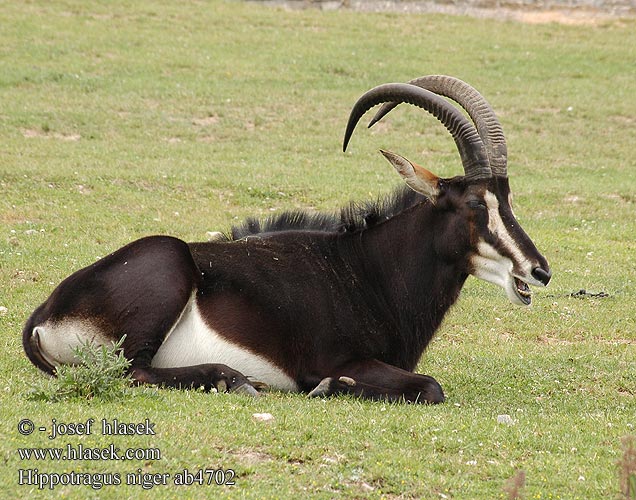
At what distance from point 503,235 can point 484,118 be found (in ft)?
3.69

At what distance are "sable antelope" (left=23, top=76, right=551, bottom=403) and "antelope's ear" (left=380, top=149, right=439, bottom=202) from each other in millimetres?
11

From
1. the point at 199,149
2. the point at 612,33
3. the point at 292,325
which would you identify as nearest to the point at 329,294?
the point at 292,325

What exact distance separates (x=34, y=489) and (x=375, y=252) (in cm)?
422

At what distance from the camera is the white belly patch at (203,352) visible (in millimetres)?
8500

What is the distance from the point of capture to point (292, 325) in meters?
8.66

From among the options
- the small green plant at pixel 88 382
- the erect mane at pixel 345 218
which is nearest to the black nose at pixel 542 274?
the erect mane at pixel 345 218

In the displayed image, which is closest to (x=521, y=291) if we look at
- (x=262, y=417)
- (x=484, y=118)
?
(x=484, y=118)

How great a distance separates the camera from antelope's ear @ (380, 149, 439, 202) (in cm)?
884

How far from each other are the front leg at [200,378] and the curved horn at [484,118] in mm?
2706

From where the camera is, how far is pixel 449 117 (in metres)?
8.94

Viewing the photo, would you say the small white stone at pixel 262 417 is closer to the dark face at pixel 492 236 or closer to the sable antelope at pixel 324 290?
the sable antelope at pixel 324 290

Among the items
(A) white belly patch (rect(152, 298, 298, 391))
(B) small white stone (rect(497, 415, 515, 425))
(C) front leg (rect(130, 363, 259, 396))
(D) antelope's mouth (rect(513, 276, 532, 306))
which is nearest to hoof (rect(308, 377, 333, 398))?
(A) white belly patch (rect(152, 298, 298, 391))

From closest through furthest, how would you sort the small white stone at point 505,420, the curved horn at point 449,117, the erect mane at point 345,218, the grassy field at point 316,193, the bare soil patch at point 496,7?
the grassy field at point 316,193 < the small white stone at point 505,420 < the curved horn at point 449,117 < the erect mane at point 345,218 < the bare soil patch at point 496,7

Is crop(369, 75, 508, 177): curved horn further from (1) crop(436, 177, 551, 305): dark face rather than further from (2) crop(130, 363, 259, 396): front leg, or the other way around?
(2) crop(130, 363, 259, 396): front leg
